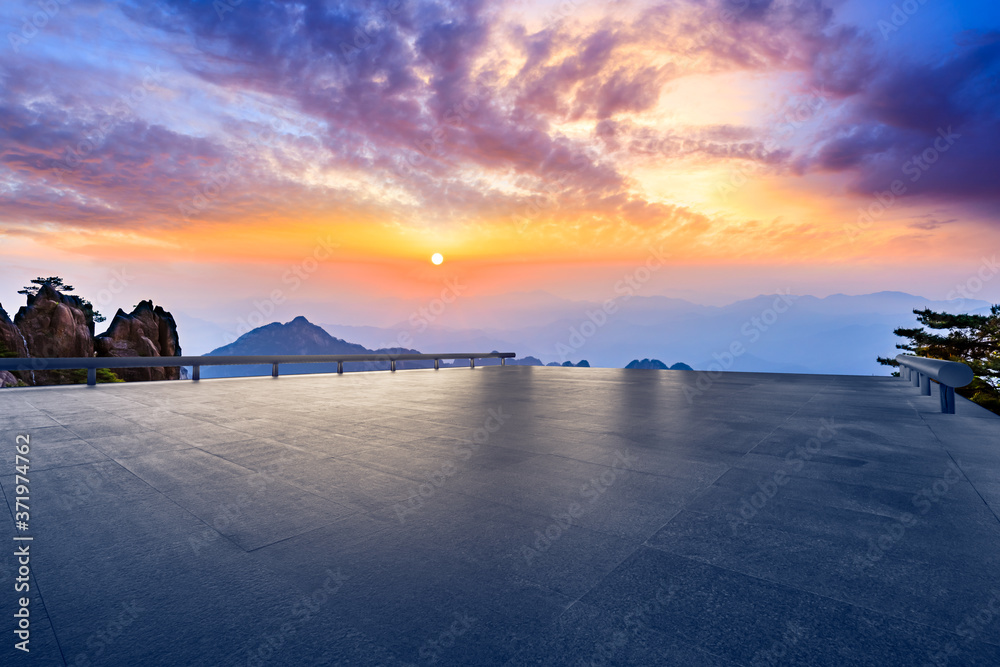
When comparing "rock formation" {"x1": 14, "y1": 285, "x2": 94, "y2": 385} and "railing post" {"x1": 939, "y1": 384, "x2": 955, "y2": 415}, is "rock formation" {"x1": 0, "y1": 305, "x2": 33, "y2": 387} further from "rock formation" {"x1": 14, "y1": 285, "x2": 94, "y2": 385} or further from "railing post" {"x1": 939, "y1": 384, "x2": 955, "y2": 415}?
"railing post" {"x1": 939, "y1": 384, "x2": 955, "y2": 415}

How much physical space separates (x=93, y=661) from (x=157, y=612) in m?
0.37

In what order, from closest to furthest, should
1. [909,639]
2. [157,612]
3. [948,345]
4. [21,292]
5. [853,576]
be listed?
[909,639], [157,612], [853,576], [948,345], [21,292]

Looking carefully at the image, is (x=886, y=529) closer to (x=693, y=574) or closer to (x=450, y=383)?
(x=693, y=574)

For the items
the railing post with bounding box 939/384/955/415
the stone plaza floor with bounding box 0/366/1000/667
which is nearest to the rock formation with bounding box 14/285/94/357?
the stone plaza floor with bounding box 0/366/1000/667

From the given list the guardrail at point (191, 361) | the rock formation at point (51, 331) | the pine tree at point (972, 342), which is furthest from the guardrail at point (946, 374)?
the rock formation at point (51, 331)

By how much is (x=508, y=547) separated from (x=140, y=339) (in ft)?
221

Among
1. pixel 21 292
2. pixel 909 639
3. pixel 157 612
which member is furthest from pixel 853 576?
pixel 21 292

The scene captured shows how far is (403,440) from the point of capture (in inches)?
269

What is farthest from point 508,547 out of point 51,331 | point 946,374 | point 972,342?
point 51,331

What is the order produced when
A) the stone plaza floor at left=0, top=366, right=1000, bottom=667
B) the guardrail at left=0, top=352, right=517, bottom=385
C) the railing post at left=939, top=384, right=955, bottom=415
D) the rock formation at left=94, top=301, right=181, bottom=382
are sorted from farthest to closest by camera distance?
the rock formation at left=94, top=301, right=181, bottom=382
the guardrail at left=0, top=352, right=517, bottom=385
the railing post at left=939, top=384, right=955, bottom=415
the stone plaza floor at left=0, top=366, right=1000, bottom=667

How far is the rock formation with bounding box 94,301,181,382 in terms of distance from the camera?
5353 cm

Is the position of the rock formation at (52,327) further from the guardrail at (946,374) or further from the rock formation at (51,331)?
the guardrail at (946,374)

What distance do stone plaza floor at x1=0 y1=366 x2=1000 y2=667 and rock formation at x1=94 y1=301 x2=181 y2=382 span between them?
183 ft

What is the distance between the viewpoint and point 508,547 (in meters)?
3.35
